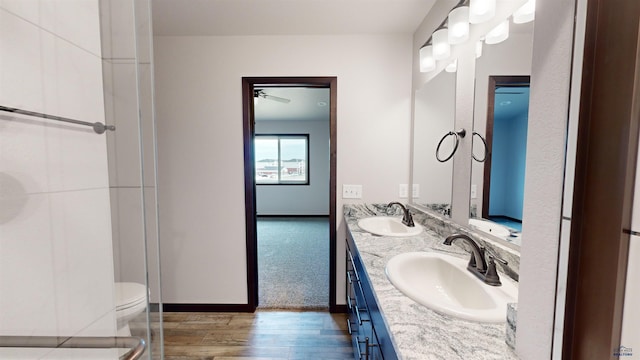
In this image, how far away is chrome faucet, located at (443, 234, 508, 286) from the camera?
92 centimetres

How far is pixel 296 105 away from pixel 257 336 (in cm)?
367

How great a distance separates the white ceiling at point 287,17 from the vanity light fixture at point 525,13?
825mm

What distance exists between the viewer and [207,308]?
221 centimetres

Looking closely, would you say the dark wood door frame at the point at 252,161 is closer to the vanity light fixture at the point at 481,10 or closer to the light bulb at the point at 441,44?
the light bulb at the point at 441,44

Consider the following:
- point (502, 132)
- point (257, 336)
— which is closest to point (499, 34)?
point (502, 132)

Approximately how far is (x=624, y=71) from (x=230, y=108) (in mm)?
2171

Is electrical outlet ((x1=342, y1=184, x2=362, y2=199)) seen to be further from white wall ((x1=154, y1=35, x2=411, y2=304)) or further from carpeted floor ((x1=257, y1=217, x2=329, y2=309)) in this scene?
carpeted floor ((x1=257, y1=217, x2=329, y2=309))

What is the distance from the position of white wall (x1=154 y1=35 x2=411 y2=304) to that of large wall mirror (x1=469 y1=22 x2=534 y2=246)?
2.91 ft

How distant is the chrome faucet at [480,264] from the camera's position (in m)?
0.92

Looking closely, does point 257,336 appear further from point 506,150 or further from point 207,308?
point 506,150

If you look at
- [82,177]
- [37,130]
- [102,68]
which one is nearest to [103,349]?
[82,177]

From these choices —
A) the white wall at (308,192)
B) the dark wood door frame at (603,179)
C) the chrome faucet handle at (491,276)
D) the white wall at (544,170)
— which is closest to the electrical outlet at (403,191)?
the chrome faucet handle at (491,276)

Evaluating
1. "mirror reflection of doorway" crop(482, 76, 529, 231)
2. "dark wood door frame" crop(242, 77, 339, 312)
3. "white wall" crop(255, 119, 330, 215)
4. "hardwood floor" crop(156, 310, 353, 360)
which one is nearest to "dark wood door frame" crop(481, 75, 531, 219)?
"mirror reflection of doorway" crop(482, 76, 529, 231)

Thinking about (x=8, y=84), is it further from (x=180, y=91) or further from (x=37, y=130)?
(x=180, y=91)
